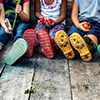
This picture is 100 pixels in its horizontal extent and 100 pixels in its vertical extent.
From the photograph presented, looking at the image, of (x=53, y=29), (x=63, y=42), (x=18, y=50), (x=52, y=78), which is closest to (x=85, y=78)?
(x=52, y=78)

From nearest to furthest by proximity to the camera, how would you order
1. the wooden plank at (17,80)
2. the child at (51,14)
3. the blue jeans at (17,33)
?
the wooden plank at (17,80) < the blue jeans at (17,33) < the child at (51,14)

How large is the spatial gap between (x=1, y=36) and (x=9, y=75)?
0.68 meters

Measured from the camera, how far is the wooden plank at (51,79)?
1081 mm

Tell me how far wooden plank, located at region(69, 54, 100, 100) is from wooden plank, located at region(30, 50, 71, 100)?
0.21 ft

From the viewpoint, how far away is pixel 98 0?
180cm

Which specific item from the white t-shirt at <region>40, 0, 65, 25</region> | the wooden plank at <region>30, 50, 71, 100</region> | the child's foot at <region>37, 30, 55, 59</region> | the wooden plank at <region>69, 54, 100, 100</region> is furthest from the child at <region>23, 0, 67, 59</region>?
the wooden plank at <region>69, 54, 100, 100</region>

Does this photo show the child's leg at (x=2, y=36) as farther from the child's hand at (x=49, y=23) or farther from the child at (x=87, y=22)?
the child at (x=87, y=22)

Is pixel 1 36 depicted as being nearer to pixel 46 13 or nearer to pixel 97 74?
pixel 46 13

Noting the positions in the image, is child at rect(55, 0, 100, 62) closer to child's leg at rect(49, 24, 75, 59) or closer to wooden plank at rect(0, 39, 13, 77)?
child's leg at rect(49, 24, 75, 59)

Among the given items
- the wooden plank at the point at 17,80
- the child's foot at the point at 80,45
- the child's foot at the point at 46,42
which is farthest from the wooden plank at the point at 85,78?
the wooden plank at the point at 17,80

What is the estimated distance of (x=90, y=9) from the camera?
1.83 metres

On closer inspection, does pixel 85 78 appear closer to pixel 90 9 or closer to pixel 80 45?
pixel 80 45

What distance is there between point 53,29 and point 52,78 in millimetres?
807

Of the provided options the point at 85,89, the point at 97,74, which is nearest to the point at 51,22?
the point at 97,74
